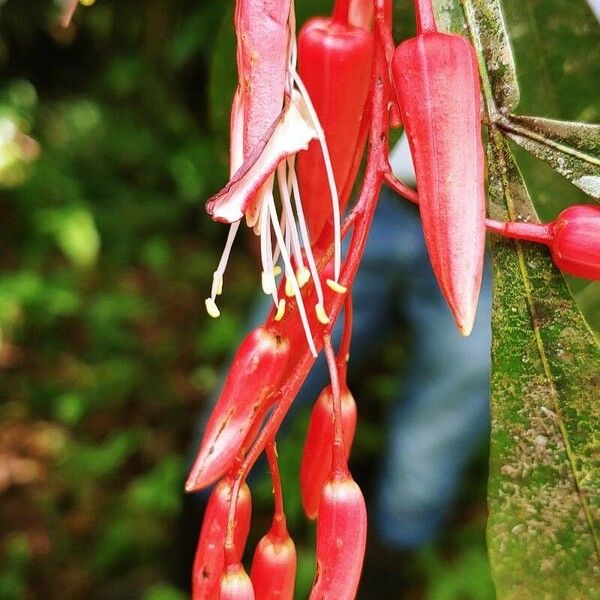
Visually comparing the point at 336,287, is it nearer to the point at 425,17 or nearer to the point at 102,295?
the point at 425,17

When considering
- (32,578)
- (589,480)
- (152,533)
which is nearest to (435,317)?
(152,533)

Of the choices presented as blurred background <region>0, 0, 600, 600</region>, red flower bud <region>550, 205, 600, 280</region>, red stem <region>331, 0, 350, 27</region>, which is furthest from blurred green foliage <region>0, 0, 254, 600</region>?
red flower bud <region>550, 205, 600, 280</region>

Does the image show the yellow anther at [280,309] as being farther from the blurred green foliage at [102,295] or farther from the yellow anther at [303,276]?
the blurred green foliage at [102,295]

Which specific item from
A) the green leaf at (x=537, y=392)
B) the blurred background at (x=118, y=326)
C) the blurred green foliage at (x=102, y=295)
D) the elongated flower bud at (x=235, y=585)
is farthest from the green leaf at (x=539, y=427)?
the blurred green foliage at (x=102, y=295)

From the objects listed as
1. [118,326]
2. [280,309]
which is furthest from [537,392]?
[118,326]

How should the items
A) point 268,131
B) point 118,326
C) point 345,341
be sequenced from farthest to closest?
point 118,326 → point 345,341 → point 268,131

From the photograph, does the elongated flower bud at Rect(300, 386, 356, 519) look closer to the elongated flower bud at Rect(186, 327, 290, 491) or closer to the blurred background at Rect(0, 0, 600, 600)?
the elongated flower bud at Rect(186, 327, 290, 491)
